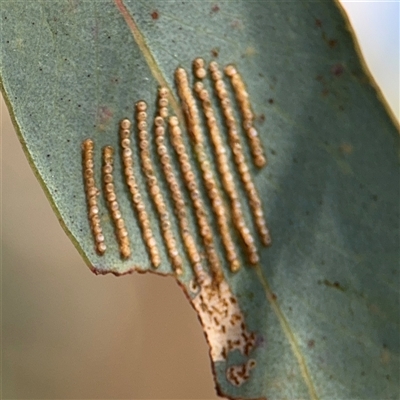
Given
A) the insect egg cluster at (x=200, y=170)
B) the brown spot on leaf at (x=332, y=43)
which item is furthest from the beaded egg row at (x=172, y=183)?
the brown spot on leaf at (x=332, y=43)

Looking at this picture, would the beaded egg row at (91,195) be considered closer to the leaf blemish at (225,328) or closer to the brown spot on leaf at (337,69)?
the leaf blemish at (225,328)

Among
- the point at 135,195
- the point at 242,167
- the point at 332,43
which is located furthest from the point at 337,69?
the point at 135,195

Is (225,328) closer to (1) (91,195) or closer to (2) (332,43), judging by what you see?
(1) (91,195)

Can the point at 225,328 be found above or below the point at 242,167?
below

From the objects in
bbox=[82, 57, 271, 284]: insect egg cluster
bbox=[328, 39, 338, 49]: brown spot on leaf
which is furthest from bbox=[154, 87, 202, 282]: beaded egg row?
bbox=[328, 39, 338, 49]: brown spot on leaf

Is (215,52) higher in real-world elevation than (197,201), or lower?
higher

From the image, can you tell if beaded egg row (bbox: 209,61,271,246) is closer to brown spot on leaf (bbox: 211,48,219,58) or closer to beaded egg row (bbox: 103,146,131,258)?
brown spot on leaf (bbox: 211,48,219,58)

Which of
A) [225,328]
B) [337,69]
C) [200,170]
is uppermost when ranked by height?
[337,69]

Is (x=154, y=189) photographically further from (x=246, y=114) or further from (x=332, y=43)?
(x=332, y=43)

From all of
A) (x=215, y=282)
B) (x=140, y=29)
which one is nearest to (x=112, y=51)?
(x=140, y=29)

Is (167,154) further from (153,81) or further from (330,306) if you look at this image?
(330,306)

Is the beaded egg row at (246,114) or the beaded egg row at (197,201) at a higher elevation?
the beaded egg row at (246,114)

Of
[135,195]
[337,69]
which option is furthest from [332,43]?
[135,195]
